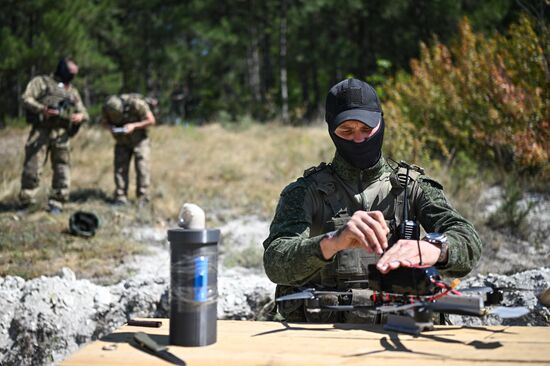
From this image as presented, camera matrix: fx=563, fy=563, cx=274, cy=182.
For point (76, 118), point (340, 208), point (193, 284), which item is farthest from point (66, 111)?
point (193, 284)

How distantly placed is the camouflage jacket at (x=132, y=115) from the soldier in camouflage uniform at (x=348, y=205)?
19.8 ft

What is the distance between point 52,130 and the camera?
7.39 meters

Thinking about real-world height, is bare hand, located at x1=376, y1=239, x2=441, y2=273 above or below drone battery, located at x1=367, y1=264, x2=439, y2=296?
above

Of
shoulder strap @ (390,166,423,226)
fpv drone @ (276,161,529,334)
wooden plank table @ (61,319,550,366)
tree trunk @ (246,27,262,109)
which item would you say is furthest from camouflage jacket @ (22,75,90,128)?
tree trunk @ (246,27,262,109)

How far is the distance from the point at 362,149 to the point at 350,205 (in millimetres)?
250

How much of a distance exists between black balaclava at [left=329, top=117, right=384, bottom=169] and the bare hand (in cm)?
59

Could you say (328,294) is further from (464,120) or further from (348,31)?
(348,31)

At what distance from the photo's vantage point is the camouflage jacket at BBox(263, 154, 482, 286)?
2.05 meters

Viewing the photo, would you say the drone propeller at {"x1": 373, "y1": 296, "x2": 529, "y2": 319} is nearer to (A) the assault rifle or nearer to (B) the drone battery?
(B) the drone battery

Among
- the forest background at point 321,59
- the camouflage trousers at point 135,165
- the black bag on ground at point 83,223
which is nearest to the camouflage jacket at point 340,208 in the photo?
the black bag on ground at point 83,223

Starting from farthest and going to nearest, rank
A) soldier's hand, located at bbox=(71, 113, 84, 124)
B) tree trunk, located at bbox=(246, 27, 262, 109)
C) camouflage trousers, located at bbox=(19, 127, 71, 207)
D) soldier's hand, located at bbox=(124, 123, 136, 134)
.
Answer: tree trunk, located at bbox=(246, 27, 262, 109), soldier's hand, located at bbox=(124, 123, 136, 134), soldier's hand, located at bbox=(71, 113, 84, 124), camouflage trousers, located at bbox=(19, 127, 71, 207)

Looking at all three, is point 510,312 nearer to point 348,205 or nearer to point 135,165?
point 348,205

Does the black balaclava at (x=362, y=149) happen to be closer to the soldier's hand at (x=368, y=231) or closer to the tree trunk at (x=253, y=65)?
the soldier's hand at (x=368, y=231)

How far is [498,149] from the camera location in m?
7.25
